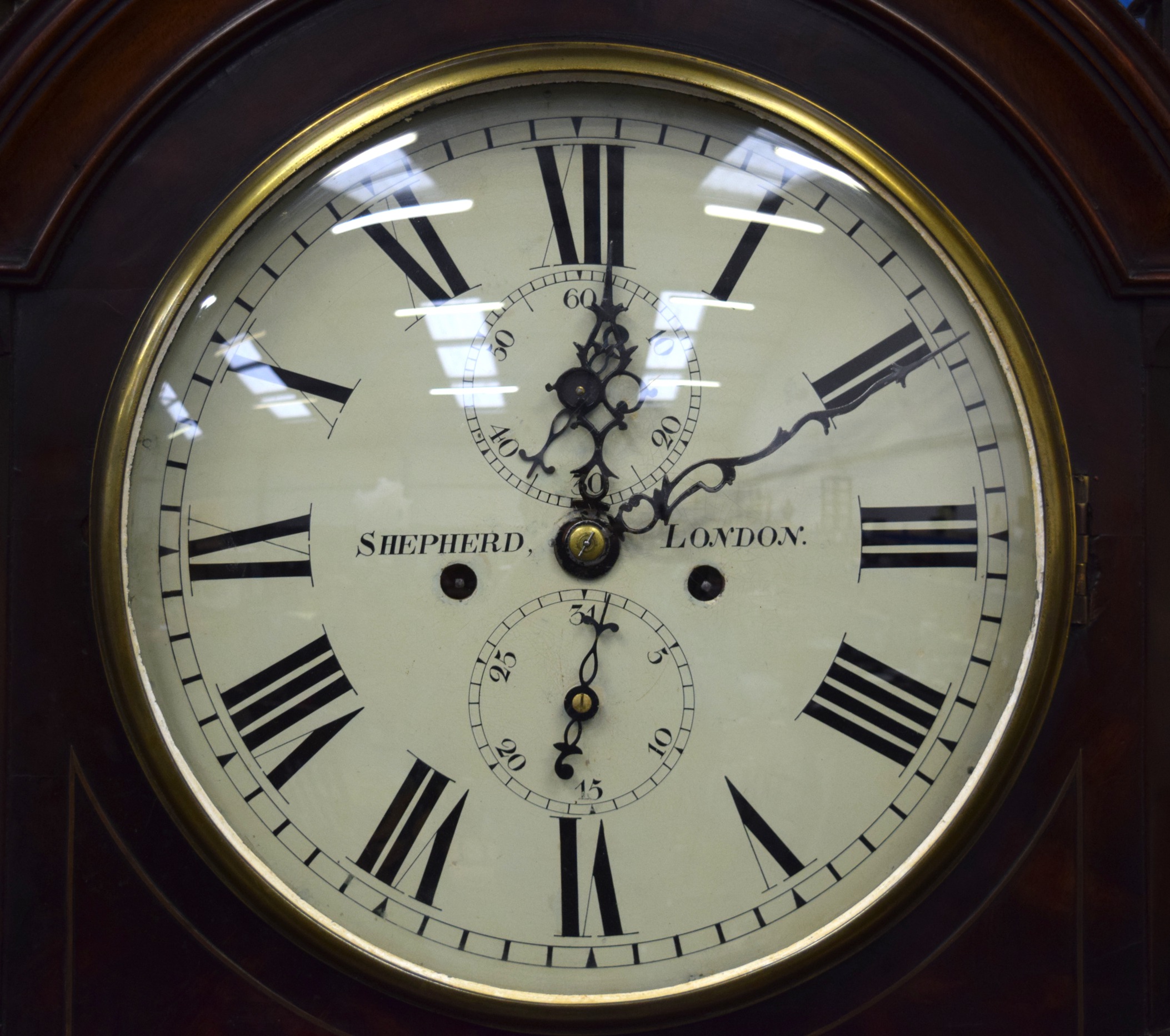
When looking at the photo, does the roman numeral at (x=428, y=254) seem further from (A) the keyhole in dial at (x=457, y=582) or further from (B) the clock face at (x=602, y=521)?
(A) the keyhole in dial at (x=457, y=582)

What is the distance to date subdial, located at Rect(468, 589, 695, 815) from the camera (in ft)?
3.22

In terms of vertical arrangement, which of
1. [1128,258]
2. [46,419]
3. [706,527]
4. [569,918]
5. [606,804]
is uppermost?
[1128,258]

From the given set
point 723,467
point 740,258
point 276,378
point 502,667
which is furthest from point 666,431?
point 276,378

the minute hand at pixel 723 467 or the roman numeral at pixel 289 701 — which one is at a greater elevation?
the minute hand at pixel 723 467

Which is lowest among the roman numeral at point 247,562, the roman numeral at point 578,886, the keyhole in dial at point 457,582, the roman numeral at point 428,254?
the roman numeral at point 578,886

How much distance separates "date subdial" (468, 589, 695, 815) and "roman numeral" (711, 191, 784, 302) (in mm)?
338

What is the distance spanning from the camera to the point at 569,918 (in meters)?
0.97

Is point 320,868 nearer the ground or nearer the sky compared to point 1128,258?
nearer the ground

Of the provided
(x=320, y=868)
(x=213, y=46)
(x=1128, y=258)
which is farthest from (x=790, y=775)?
(x=213, y=46)

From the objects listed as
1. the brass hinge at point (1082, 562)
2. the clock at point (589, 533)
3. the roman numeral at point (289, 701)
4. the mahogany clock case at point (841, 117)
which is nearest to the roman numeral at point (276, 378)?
the clock at point (589, 533)

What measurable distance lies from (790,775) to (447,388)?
1.76 feet

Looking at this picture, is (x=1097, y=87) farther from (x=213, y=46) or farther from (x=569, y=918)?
(x=569, y=918)

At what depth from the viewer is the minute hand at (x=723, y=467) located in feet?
3.23

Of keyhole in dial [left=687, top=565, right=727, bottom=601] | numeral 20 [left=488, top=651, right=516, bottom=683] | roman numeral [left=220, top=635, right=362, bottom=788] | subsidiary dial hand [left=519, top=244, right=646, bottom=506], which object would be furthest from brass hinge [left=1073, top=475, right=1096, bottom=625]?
roman numeral [left=220, top=635, right=362, bottom=788]
